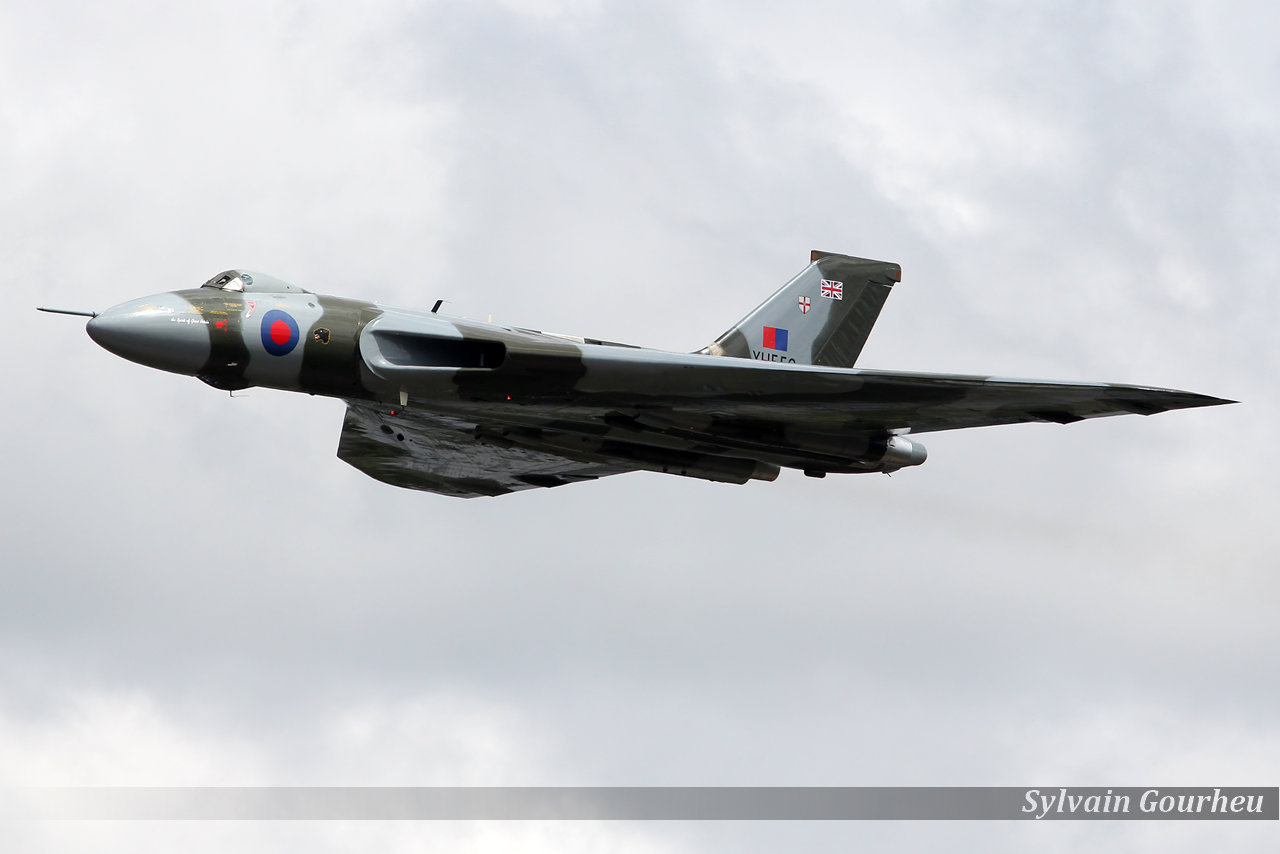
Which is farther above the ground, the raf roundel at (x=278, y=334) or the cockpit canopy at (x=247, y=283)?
the cockpit canopy at (x=247, y=283)

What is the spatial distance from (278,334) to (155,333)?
78.3 inches

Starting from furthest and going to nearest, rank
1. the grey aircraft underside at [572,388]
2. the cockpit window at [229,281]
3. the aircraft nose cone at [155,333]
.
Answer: the cockpit window at [229,281] → the grey aircraft underside at [572,388] → the aircraft nose cone at [155,333]

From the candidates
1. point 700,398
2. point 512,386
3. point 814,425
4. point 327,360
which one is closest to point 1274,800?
point 814,425

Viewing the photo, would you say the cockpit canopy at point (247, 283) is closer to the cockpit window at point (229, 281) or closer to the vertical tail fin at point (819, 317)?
the cockpit window at point (229, 281)

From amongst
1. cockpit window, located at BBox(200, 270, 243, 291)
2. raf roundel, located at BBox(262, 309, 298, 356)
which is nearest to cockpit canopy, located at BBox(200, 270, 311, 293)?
cockpit window, located at BBox(200, 270, 243, 291)

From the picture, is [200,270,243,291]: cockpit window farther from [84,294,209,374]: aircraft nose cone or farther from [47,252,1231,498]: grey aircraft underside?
[84,294,209,374]: aircraft nose cone

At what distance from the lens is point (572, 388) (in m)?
25.6

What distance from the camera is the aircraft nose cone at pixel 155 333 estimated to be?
80.0ft

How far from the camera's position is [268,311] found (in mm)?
25172

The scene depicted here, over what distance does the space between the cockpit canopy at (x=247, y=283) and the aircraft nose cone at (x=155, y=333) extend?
2.79 feet

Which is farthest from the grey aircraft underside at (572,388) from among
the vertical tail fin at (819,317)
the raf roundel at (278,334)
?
the vertical tail fin at (819,317)

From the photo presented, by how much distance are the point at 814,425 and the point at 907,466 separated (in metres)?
2.57

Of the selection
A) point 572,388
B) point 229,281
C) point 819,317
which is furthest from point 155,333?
point 819,317

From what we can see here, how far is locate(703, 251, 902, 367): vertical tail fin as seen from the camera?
99.4ft
